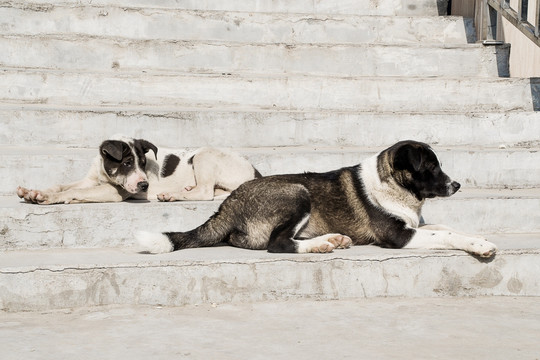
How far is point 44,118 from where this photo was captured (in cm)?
778

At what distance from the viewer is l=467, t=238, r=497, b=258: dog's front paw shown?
229 inches

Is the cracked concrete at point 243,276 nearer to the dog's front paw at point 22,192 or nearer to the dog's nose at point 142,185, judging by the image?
the dog's front paw at point 22,192

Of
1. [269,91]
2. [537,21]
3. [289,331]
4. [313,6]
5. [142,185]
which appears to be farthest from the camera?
[313,6]

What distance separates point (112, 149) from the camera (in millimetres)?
6965

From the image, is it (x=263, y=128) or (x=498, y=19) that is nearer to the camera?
(x=263, y=128)

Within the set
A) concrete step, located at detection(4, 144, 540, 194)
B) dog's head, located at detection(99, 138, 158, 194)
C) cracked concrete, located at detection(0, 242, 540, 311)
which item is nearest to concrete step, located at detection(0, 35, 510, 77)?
concrete step, located at detection(4, 144, 540, 194)

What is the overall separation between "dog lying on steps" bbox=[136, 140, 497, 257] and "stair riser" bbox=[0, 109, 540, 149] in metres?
1.76

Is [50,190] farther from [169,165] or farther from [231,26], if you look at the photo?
[231,26]

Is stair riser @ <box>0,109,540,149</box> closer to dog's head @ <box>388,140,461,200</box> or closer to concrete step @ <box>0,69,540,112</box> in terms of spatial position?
concrete step @ <box>0,69,540,112</box>

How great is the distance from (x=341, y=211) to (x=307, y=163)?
133cm

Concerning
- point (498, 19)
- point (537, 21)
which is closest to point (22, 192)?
point (537, 21)

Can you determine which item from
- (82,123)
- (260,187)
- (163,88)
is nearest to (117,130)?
(82,123)

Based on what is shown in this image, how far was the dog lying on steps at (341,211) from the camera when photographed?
6.01 meters

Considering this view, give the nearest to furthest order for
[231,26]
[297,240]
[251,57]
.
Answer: [297,240], [251,57], [231,26]
